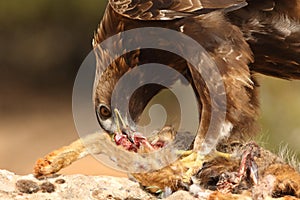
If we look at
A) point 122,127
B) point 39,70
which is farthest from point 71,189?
point 39,70

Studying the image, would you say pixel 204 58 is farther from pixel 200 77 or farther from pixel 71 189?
pixel 71 189

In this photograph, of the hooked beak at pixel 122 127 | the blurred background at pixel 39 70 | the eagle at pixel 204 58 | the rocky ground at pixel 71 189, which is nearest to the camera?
the rocky ground at pixel 71 189

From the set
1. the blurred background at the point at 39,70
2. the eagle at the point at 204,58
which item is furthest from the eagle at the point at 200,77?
the blurred background at the point at 39,70

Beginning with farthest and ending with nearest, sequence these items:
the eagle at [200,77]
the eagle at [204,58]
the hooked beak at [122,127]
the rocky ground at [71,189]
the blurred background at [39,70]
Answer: the blurred background at [39,70], the hooked beak at [122,127], the eagle at [204,58], the eagle at [200,77], the rocky ground at [71,189]

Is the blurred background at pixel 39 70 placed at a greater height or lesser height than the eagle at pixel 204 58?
lesser

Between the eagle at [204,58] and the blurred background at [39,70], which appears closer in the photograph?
the eagle at [204,58]

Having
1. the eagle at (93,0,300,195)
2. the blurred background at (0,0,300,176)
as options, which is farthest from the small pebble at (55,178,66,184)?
the blurred background at (0,0,300,176)

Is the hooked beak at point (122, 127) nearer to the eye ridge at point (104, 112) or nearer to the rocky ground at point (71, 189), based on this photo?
the eye ridge at point (104, 112)

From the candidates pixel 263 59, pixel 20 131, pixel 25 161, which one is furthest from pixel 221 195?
pixel 20 131
